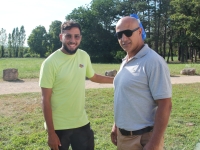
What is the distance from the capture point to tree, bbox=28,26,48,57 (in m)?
77.6

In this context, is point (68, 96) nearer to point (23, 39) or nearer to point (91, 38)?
point (91, 38)

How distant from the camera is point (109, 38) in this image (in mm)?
45781

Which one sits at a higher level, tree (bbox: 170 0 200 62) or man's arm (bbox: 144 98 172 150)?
tree (bbox: 170 0 200 62)

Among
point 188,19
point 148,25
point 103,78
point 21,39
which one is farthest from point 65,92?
point 21,39

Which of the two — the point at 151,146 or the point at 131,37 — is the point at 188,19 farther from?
the point at 151,146

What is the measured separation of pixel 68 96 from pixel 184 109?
5006mm

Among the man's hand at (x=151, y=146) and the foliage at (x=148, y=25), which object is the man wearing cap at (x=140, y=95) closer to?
the man's hand at (x=151, y=146)

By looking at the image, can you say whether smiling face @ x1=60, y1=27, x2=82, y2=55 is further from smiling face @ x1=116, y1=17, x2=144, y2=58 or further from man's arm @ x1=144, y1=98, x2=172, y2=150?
man's arm @ x1=144, y1=98, x2=172, y2=150

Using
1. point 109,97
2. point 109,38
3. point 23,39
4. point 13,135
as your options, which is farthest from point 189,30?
point 23,39

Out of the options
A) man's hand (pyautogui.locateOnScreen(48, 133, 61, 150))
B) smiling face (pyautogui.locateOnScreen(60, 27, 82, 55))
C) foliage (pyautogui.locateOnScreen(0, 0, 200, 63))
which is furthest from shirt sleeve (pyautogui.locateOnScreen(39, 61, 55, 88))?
foliage (pyautogui.locateOnScreen(0, 0, 200, 63))

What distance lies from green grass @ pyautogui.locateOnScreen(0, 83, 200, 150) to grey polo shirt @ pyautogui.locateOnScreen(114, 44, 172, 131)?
2.29 meters

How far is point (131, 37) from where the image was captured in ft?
7.43

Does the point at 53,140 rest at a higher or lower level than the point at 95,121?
higher

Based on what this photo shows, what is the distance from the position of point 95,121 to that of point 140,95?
3.78m
